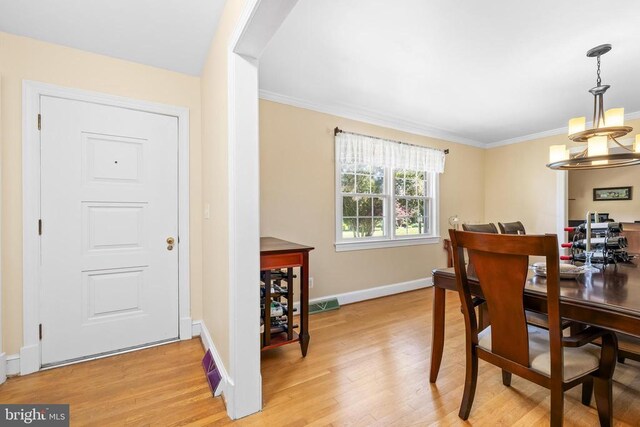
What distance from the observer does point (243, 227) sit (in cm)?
162

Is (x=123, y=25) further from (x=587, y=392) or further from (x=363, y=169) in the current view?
(x=587, y=392)

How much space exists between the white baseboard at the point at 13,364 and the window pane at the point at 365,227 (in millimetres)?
3219

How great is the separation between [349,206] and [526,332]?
2490mm

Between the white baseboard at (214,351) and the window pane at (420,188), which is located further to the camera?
the window pane at (420,188)

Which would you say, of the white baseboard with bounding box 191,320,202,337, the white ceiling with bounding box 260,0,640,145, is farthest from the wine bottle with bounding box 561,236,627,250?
the white baseboard with bounding box 191,320,202,337

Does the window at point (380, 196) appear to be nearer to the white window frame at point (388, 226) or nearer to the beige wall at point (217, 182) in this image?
the white window frame at point (388, 226)

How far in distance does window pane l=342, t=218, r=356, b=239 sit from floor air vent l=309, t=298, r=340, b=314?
781 mm

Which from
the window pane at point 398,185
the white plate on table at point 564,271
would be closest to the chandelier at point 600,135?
the white plate on table at point 564,271

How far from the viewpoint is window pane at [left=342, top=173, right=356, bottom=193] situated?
3675 millimetres

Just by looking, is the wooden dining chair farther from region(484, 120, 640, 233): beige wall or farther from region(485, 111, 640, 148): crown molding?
region(485, 111, 640, 148): crown molding

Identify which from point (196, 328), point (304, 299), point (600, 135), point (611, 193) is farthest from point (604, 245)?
point (611, 193)

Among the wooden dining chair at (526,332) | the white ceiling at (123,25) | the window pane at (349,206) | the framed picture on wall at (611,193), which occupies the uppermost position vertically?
the white ceiling at (123,25)

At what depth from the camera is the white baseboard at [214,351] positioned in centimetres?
173

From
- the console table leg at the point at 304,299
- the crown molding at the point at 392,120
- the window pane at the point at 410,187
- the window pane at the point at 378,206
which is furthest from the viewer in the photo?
the window pane at the point at 410,187
